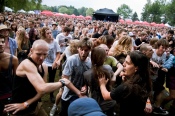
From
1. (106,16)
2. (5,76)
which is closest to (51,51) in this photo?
(5,76)

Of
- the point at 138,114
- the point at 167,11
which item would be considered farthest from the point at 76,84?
the point at 167,11

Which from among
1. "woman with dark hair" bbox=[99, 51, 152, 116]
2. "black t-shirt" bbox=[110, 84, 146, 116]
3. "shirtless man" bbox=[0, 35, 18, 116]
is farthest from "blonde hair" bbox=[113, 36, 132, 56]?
"shirtless man" bbox=[0, 35, 18, 116]

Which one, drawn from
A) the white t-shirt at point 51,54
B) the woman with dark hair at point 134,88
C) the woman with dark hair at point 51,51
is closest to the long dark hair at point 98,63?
the woman with dark hair at point 134,88

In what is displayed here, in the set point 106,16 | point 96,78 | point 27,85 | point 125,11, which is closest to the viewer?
point 27,85

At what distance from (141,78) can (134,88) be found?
19 cm

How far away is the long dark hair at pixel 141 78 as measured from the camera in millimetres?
2689

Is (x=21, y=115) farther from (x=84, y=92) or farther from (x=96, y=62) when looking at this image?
(x=96, y=62)

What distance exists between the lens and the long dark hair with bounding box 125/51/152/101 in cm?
269

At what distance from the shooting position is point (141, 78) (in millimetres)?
2754

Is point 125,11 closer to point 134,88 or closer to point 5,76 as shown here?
point 5,76

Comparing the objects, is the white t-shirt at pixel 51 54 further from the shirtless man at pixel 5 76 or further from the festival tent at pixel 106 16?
the festival tent at pixel 106 16

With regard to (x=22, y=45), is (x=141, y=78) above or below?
above

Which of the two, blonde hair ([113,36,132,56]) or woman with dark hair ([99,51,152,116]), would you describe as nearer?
woman with dark hair ([99,51,152,116])

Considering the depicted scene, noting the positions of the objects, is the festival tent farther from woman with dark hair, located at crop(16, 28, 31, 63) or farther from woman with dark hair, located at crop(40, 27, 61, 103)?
woman with dark hair, located at crop(40, 27, 61, 103)
